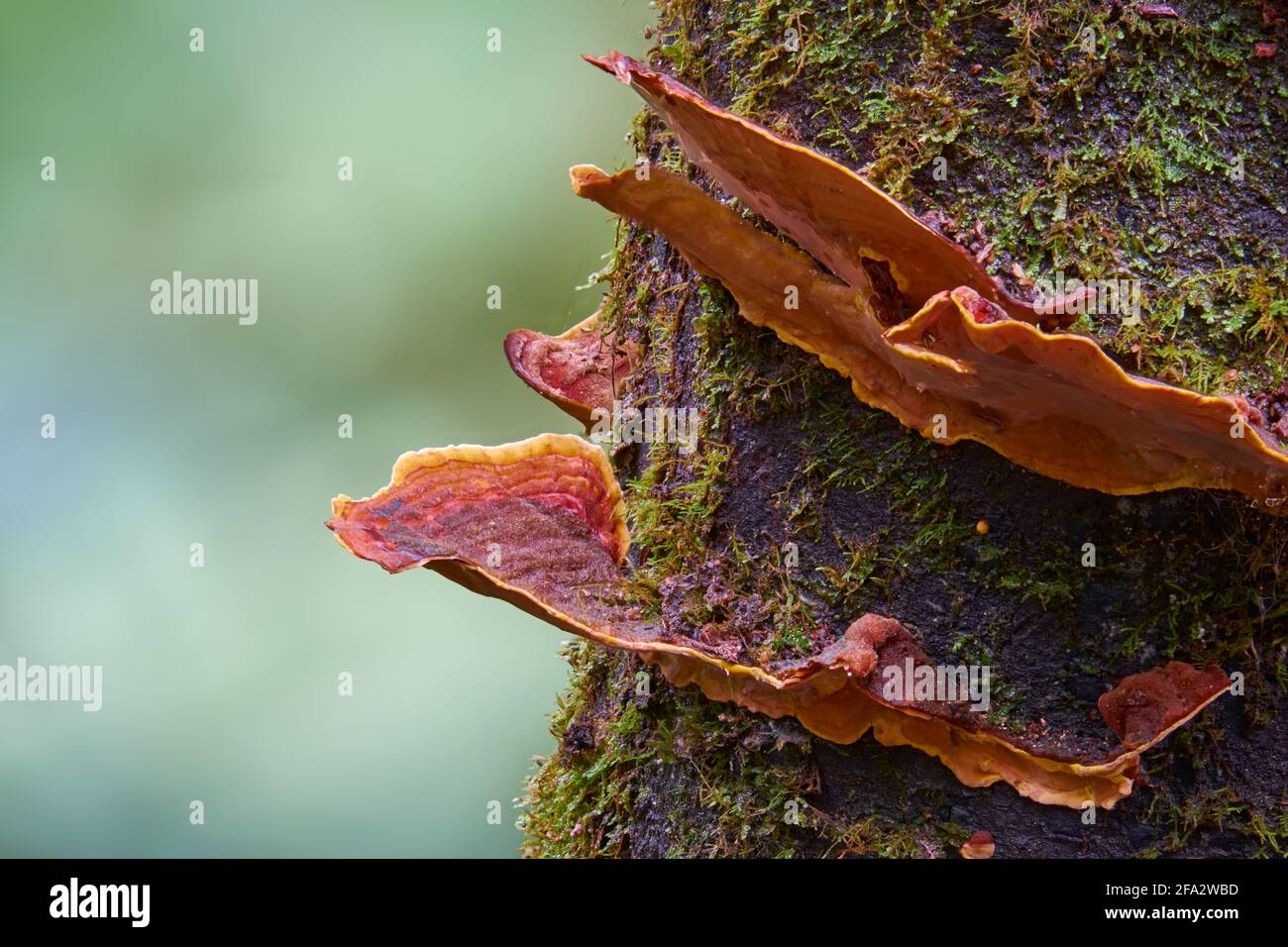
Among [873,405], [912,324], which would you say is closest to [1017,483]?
[873,405]

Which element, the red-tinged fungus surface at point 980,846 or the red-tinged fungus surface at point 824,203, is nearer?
the red-tinged fungus surface at point 824,203

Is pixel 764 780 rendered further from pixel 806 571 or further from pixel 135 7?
pixel 135 7

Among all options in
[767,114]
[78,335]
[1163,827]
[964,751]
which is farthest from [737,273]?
[78,335]

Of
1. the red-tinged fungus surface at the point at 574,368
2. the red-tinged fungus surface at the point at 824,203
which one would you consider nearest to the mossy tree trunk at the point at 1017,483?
the red-tinged fungus surface at the point at 824,203

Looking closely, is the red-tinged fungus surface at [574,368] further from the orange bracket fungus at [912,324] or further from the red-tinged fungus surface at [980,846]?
the red-tinged fungus surface at [980,846]

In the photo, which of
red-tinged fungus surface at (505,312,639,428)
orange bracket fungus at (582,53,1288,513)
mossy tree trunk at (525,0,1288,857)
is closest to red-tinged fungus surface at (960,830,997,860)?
mossy tree trunk at (525,0,1288,857)

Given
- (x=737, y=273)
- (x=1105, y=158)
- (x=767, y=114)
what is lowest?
(x=737, y=273)

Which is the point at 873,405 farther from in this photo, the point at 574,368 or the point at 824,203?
the point at 574,368
